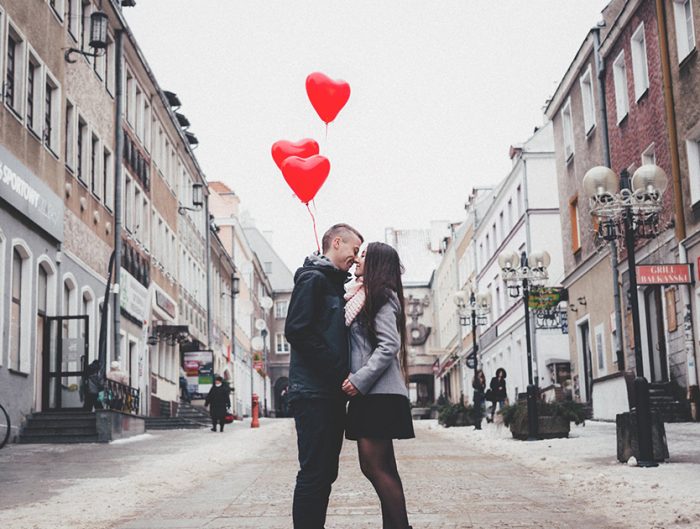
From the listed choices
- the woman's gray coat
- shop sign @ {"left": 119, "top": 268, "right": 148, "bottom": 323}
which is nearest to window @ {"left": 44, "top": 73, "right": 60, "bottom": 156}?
shop sign @ {"left": 119, "top": 268, "right": 148, "bottom": 323}

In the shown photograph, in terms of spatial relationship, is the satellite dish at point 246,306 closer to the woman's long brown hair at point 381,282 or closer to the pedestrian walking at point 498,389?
Result: the pedestrian walking at point 498,389

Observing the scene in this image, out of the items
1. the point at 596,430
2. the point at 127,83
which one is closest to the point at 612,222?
the point at 596,430

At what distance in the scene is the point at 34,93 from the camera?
23719 millimetres

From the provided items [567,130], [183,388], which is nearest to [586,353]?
[567,130]

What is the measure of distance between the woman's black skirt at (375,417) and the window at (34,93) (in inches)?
738

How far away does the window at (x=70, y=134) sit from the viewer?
2644 centimetres

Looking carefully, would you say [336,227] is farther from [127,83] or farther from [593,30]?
[127,83]

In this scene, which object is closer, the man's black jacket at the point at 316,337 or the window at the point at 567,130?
the man's black jacket at the point at 316,337

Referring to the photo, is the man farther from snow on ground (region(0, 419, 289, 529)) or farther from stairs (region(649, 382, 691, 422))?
stairs (region(649, 382, 691, 422))

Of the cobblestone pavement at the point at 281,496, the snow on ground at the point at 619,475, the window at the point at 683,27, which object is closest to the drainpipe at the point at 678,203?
the window at the point at 683,27

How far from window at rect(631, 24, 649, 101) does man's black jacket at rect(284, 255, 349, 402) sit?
21022mm

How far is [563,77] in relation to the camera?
109 feet

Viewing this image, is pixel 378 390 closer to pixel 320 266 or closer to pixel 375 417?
pixel 375 417

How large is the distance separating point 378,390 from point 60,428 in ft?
54.6
